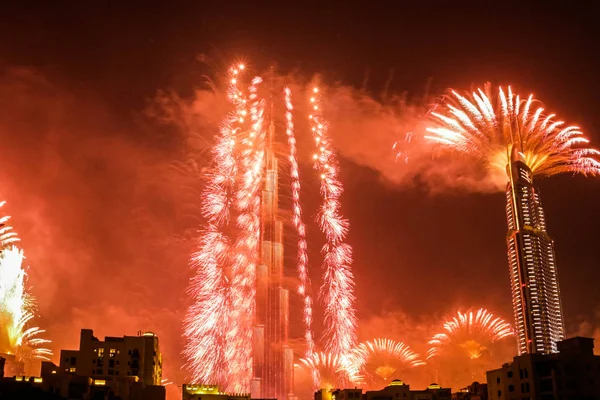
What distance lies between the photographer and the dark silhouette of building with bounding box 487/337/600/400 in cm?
8819

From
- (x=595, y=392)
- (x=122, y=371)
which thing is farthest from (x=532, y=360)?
(x=122, y=371)

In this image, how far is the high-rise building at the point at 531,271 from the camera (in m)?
138

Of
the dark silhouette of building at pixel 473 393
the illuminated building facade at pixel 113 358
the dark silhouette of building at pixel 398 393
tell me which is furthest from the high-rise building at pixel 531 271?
the illuminated building facade at pixel 113 358

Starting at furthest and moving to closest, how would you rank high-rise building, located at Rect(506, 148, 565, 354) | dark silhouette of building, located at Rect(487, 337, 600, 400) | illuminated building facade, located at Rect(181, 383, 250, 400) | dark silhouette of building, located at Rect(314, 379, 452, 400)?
high-rise building, located at Rect(506, 148, 565, 354) < dark silhouette of building, located at Rect(314, 379, 452, 400) < illuminated building facade, located at Rect(181, 383, 250, 400) < dark silhouette of building, located at Rect(487, 337, 600, 400)

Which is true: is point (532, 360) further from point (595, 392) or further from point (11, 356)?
point (11, 356)

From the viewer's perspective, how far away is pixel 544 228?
14688 cm

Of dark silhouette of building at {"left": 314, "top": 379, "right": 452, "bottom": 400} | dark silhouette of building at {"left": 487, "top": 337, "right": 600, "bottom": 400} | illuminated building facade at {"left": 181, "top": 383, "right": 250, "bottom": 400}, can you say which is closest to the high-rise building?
dark silhouette of building at {"left": 314, "top": 379, "right": 452, "bottom": 400}

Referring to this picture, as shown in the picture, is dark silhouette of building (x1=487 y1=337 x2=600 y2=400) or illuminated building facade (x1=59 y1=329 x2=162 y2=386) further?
illuminated building facade (x1=59 y1=329 x2=162 y2=386)

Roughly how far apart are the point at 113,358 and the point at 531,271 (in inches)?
3174

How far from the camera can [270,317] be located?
128 meters

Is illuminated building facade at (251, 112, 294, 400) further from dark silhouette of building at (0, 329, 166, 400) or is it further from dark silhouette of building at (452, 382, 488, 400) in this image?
dark silhouette of building at (452, 382, 488, 400)

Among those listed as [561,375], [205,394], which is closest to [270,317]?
[205,394]

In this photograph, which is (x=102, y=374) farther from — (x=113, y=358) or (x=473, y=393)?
(x=473, y=393)

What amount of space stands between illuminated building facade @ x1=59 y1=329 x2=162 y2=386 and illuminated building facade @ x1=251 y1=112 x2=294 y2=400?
2407 cm
